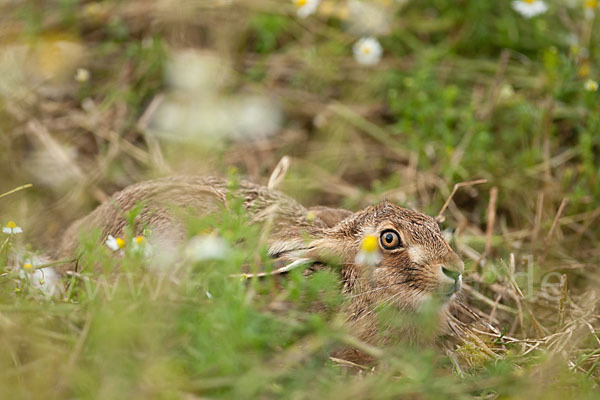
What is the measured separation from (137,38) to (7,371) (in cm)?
458

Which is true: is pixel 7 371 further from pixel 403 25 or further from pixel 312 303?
pixel 403 25

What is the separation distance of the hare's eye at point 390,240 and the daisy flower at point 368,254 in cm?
4

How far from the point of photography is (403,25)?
696 cm

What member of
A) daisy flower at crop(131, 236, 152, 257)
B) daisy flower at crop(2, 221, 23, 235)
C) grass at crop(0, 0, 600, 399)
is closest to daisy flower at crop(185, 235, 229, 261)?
grass at crop(0, 0, 600, 399)

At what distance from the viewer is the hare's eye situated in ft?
12.9

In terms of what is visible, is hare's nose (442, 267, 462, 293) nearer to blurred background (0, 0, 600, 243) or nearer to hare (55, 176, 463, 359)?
hare (55, 176, 463, 359)

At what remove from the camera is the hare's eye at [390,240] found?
395cm

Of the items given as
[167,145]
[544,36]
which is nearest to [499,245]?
Result: [544,36]

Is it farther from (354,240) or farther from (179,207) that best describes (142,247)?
(354,240)

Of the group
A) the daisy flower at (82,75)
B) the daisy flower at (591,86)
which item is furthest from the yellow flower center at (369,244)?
the daisy flower at (82,75)

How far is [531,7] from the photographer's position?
20.4ft

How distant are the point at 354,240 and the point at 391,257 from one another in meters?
0.27

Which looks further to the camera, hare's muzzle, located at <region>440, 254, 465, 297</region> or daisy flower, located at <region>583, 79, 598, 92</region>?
daisy flower, located at <region>583, 79, 598, 92</region>

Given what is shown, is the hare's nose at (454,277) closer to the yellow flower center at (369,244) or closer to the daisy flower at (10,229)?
the yellow flower center at (369,244)
